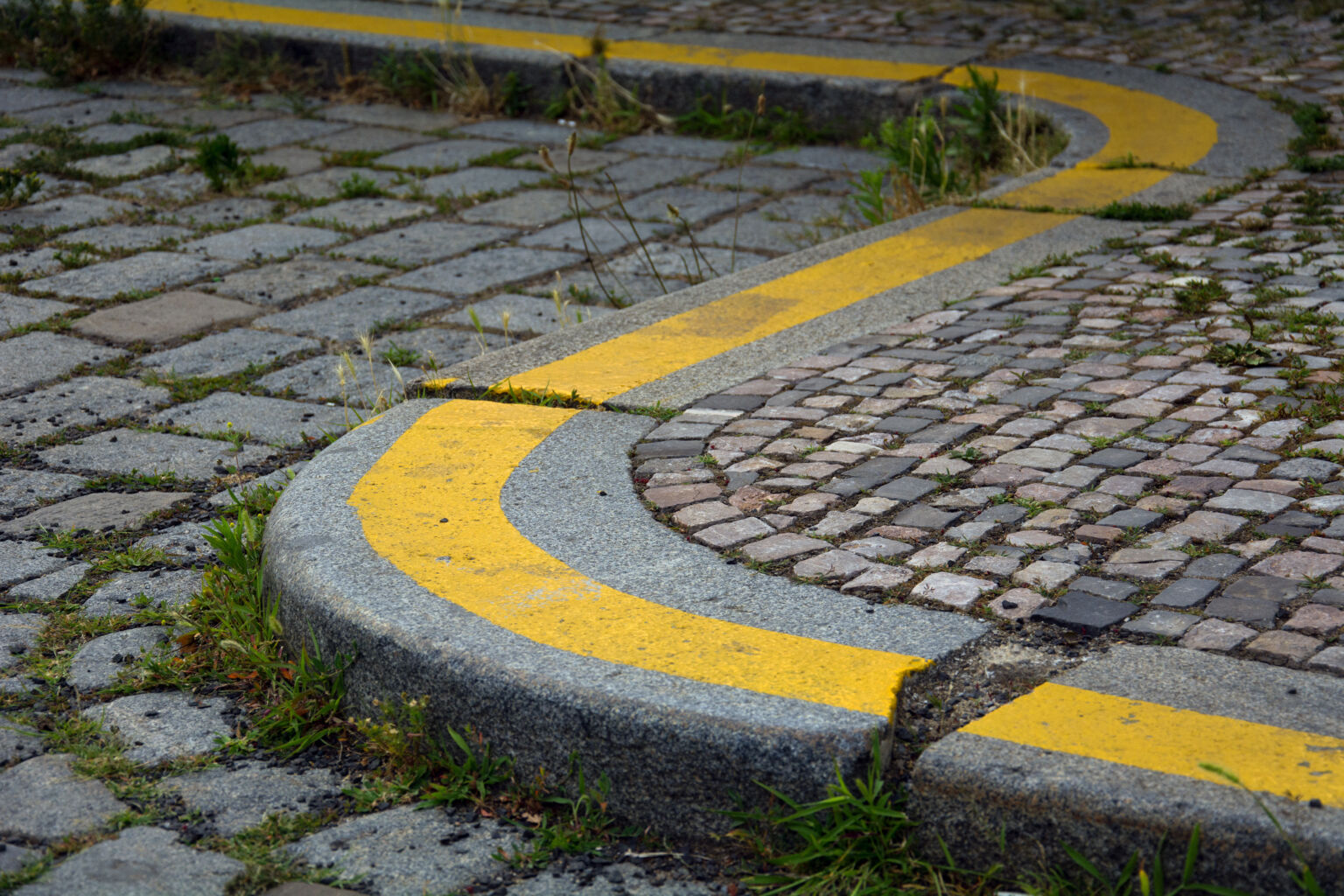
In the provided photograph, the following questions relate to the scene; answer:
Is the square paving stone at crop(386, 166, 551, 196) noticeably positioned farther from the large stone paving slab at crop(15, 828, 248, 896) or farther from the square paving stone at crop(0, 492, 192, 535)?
the large stone paving slab at crop(15, 828, 248, 896)

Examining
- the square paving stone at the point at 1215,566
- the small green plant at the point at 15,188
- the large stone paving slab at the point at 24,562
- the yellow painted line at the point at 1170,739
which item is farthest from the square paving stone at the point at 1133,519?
the small green plant at the point at 15,188

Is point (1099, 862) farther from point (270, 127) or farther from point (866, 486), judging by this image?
point (270, 127)

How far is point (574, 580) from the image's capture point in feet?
7.25

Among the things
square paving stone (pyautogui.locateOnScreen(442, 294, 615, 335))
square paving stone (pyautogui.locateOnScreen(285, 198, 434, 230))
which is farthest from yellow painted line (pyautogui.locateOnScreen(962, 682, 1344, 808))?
square paving stone (pyautogui.locateOnScreen(285, 198, 434, 230))

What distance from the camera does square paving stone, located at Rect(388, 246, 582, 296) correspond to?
14.4ft

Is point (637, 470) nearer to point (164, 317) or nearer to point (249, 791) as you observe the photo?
point (249, 791)

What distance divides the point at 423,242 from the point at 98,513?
215cm

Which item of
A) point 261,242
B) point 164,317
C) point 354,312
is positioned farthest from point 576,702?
point 261,242

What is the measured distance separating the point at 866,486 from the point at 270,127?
15.9 ft

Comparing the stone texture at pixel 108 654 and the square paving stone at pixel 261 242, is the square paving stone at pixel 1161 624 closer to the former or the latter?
the stone texture at pixel 108 654

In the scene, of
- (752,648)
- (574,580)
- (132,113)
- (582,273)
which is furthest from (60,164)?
(752,648)

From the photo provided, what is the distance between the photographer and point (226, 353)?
3842 mm

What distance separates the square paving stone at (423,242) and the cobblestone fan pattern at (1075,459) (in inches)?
75.6

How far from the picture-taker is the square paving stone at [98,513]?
284 centimetres
